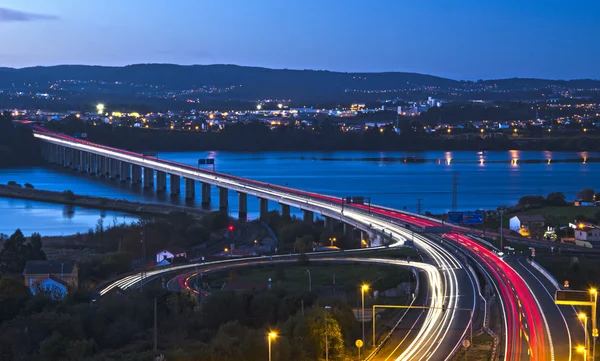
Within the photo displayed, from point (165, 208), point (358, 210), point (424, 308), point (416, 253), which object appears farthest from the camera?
point (165, 208)

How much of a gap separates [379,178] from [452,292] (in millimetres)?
33964

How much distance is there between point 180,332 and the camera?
9.81 m

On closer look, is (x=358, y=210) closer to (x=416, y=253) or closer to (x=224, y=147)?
(x=416, y=253)

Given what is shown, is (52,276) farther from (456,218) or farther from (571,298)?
(456,218)

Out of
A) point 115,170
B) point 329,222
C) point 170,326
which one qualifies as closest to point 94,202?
point 329,222

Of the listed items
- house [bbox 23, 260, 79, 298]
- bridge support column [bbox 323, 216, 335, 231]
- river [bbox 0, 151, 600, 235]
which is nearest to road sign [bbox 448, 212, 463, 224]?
bridge support column [bbox 323, 216, 335, 231]

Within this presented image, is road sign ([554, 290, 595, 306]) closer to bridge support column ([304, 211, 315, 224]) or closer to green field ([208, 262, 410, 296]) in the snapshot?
green field ([208, 262, 410, 296])

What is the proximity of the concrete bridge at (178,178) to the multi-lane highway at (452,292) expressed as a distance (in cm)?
66

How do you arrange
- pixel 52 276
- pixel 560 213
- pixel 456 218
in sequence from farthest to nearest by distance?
pixel 560 213 → pixel 456 218 → pixel 52 276

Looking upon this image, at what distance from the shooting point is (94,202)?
33.3 metres

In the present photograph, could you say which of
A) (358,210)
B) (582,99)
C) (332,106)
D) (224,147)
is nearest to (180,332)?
(358,210)

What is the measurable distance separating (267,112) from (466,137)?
36.3 m

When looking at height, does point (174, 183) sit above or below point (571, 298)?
below

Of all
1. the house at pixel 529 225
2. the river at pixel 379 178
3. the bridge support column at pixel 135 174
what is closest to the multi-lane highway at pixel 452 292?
the house at pixel 529 225
